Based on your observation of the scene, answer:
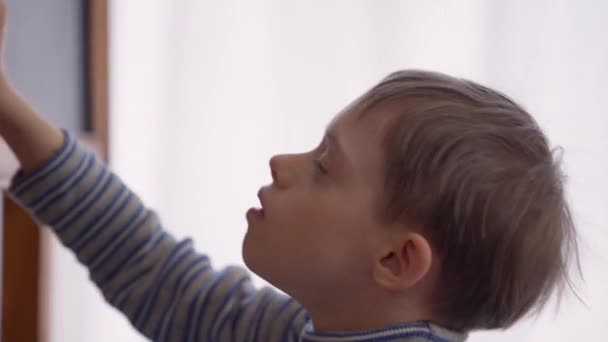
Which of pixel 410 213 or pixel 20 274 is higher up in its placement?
pixel 410 213

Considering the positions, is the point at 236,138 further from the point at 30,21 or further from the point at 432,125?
the point at 432,125

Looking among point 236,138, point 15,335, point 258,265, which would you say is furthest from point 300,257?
point 236,138

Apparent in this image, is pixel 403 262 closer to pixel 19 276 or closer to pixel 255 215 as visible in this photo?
pixel 255 215

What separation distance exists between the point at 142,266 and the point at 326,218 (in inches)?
8.3

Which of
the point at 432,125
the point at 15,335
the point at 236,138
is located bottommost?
the point at 15,335

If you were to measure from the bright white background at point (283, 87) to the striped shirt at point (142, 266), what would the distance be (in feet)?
0.81

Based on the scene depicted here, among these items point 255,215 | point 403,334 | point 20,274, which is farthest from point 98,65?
point 403,334

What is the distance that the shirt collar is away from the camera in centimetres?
59

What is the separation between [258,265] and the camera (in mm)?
607

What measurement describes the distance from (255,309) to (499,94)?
29cm

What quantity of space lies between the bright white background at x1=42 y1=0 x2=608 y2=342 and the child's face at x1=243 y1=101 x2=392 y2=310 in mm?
334

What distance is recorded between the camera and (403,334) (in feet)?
1.92

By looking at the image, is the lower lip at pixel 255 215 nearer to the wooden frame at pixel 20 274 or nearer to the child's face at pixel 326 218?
the child's face at pixel 326 218

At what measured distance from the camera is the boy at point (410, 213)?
0.56 m
